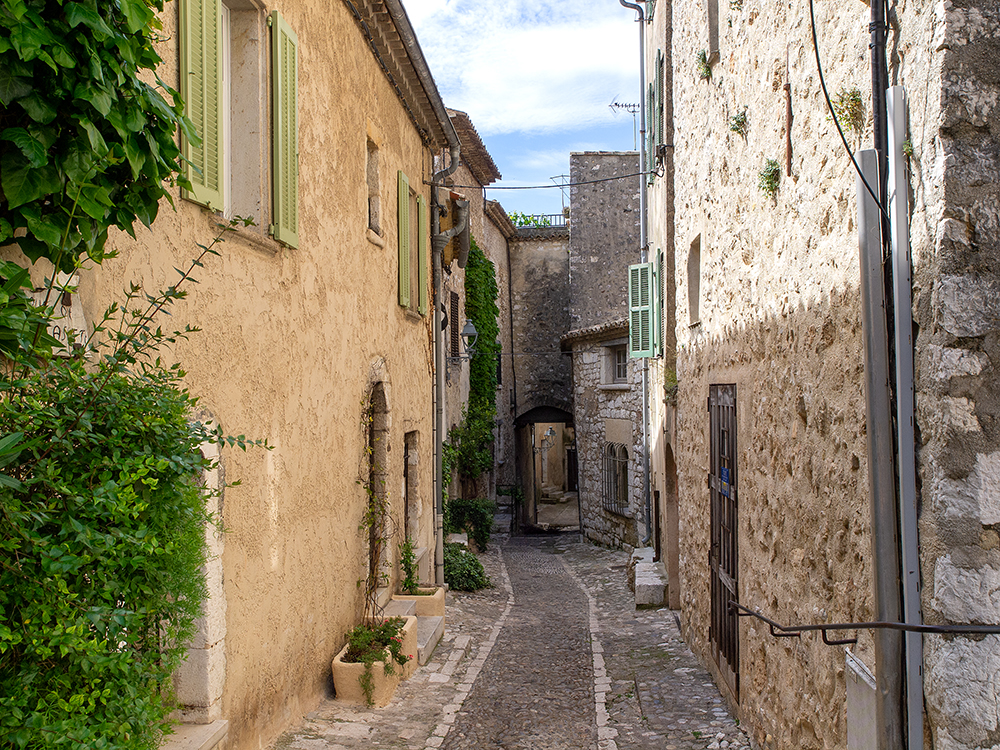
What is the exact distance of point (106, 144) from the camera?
245 centimetres

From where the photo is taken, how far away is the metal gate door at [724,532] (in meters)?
6.14

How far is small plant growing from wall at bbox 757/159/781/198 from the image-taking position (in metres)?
4.81

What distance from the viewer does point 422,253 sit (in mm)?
10727

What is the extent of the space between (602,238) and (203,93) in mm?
20302

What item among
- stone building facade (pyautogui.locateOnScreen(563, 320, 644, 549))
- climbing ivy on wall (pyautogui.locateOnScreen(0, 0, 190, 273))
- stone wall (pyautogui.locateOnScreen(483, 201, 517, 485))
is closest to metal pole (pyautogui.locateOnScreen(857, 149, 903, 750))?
climbing ivy on wall (pyautogui.locateOnScreen(0, 0, 190, 273))

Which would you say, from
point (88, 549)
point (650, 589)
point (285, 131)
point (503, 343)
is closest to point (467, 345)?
point (503, 343)

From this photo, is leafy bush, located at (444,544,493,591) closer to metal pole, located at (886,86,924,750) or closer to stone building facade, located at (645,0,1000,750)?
stone building facade, located at (645,0,1000,750)

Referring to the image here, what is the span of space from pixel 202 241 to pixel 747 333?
12.3 feet

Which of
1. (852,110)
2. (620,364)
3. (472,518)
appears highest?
(852,110)

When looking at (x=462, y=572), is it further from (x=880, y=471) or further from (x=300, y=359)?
(x=880, y=471)

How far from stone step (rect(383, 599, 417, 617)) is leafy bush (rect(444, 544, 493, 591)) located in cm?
330

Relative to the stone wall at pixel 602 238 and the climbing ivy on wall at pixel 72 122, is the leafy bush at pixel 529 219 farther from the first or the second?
the climbing ivy on wall at pixel 72 122

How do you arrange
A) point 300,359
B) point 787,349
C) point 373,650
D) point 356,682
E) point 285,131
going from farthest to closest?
1. point 373,650
2. point 356,682
3. point 300,359
4. point 285,131
5. point 787,349

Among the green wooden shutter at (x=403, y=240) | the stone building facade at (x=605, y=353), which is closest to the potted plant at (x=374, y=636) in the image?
the green wooden shutter at (x=403, y=240)
